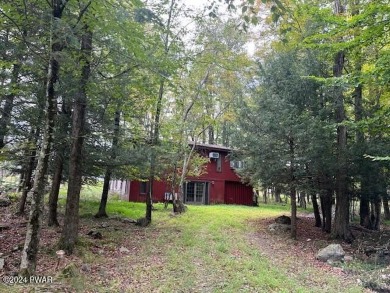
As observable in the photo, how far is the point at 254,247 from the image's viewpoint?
10.5 meters

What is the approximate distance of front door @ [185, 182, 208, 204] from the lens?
24.7 m

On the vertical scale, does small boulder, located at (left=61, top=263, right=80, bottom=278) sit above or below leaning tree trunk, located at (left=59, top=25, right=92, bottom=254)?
below

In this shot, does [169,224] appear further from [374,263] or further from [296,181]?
[374,263]

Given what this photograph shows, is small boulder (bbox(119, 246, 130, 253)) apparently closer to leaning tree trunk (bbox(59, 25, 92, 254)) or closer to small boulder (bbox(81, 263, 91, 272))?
leaning tree trunk (bbox(59, 25, 92, 254))

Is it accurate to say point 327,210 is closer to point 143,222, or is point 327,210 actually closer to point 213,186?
point 143,222

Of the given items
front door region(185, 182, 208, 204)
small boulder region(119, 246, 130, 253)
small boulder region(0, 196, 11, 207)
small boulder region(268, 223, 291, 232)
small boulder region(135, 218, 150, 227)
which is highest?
front door region(185, 182, 208, 204)

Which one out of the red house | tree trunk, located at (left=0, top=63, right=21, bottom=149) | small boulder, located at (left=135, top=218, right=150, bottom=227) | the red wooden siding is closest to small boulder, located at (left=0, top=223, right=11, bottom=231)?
tree trunk, located at (left=0, top=63, right=21, bottom=149)

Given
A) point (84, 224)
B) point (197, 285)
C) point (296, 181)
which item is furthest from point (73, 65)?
point (296, 181)

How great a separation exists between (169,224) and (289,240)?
4.94 metres

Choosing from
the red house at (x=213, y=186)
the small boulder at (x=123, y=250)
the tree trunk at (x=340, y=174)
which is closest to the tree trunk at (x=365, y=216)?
the tree trunk at (x=340, y=174)

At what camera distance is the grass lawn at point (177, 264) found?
6.53 metres

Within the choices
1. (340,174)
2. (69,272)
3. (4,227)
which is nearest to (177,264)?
(69,272)

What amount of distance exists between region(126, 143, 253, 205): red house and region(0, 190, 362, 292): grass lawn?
1132cm

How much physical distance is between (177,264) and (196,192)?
673 inches
